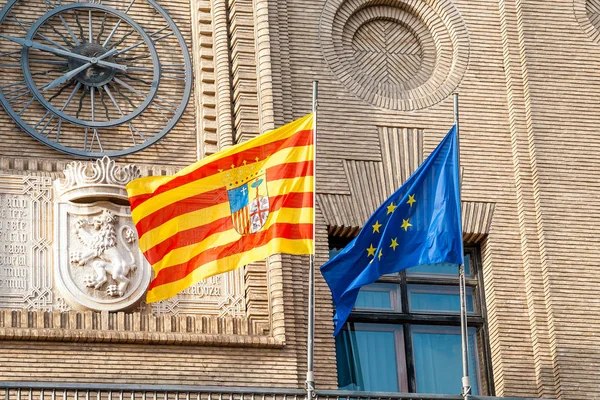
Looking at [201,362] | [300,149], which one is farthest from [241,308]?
[300,149]

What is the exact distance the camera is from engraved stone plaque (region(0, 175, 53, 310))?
19.9 meters

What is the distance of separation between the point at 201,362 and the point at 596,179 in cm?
527

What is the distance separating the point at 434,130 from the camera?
21.9 metres

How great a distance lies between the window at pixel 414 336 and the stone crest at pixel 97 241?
2.50 m

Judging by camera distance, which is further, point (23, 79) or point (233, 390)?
point (23, 79)

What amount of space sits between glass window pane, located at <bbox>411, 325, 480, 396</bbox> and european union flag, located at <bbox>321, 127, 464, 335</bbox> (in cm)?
235

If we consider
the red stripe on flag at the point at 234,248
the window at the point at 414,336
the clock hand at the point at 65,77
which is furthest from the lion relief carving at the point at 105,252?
the window at the point at 414,336

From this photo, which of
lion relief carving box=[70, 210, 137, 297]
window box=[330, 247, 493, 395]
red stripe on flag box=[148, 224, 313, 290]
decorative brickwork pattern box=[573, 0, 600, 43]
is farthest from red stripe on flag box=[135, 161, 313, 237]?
decorative brickwork pattern box=[573, 0, 600, 43]

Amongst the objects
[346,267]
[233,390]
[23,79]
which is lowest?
[233,390]

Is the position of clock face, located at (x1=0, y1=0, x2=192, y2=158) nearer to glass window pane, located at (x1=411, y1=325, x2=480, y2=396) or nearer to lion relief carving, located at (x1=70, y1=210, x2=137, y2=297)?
lion relief carving, located at (x1=70, y1=210, x2=137, y2=297)

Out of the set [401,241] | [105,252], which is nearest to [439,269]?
[401,241]

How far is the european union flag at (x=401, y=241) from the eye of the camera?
18.9 m

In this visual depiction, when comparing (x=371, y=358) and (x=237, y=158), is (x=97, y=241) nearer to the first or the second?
(x=237, y=158)

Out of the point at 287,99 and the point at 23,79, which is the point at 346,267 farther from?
the point at 23,79
